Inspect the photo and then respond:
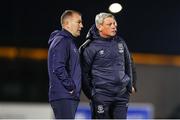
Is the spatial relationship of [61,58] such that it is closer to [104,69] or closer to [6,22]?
[104,69]

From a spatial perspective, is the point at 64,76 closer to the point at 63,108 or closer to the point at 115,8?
the point at 63,108

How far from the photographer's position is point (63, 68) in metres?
2.31

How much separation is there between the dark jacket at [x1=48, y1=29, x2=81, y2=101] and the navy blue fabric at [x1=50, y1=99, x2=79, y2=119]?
0.02 metres

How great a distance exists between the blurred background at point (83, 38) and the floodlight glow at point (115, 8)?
21 mm

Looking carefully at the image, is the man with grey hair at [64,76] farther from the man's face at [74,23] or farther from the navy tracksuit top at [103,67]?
the navy tracksuit top at [103,67]

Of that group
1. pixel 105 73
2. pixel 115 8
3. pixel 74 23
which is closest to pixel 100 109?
pixel 105 73

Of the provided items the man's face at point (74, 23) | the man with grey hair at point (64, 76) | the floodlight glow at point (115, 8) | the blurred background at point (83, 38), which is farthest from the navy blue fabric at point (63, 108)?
the floodlight glow at point (115, 8)

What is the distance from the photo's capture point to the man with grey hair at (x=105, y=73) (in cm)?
253

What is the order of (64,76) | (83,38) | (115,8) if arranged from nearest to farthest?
(64,76) → (83,38) → (115,8)

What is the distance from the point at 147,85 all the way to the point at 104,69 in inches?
43.9

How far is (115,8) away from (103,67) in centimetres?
109

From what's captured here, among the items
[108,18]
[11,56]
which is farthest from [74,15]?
[11,56]

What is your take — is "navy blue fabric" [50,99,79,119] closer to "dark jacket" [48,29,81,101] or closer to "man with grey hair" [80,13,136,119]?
"dark jacket" [48,29,81,101]

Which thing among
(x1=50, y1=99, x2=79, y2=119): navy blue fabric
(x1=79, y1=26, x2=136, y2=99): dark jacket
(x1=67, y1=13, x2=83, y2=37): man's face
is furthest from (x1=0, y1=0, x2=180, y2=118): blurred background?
(x1=50, y1=99, x2=79, y2=119): navy blue fabric
